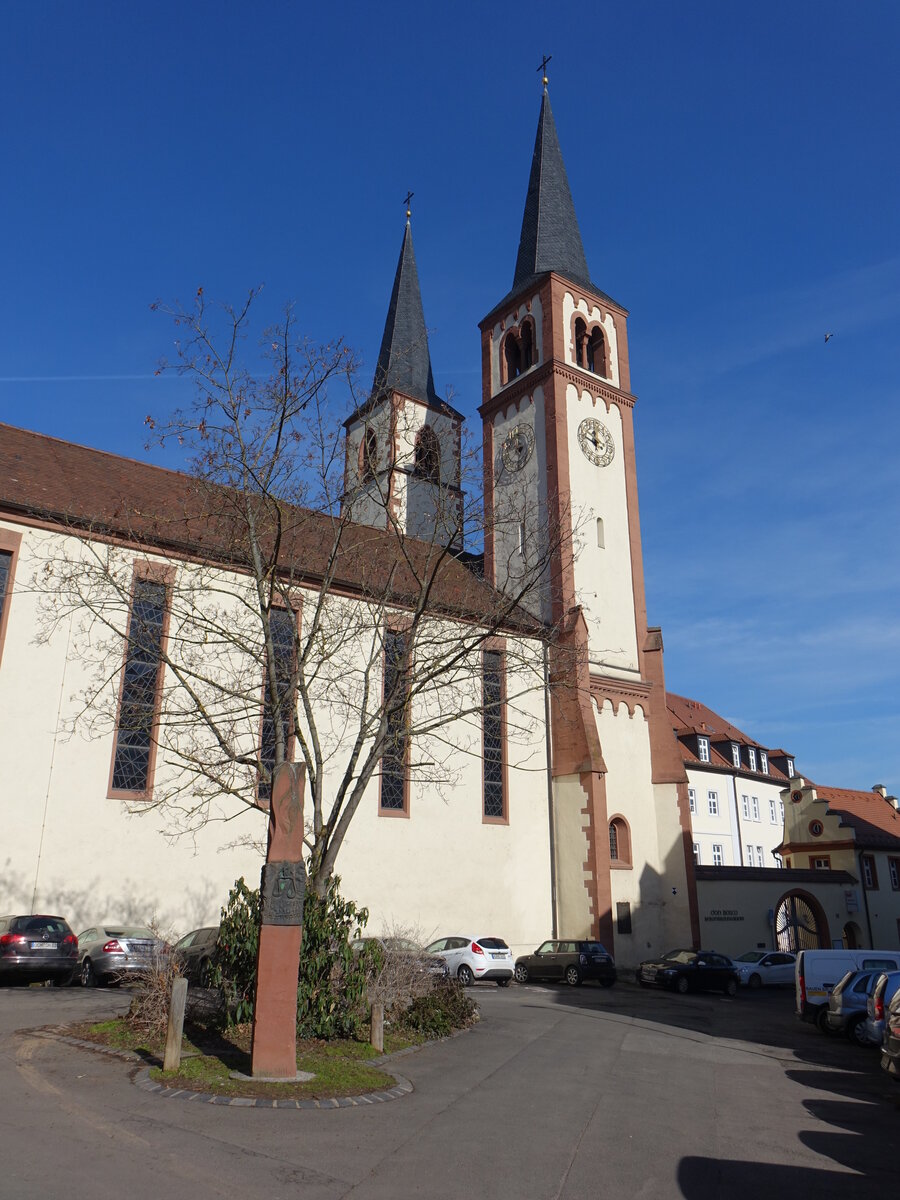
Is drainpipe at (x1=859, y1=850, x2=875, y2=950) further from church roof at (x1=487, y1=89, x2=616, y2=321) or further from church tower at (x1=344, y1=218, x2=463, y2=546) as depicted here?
church roof at (x1=487, y1=89, x2=616, y2=321)

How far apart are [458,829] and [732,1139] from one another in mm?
16558

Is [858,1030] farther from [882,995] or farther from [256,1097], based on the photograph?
[256,1097]

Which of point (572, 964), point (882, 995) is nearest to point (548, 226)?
point (572, 964)

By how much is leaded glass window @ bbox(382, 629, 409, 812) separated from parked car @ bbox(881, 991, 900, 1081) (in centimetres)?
695

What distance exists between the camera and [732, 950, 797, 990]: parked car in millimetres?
28766

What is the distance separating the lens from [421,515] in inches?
1398

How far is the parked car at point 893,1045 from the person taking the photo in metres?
9.76

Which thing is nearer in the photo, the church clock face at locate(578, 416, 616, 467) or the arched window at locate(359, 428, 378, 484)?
the arched window at locate(359, 428, 378, 484)

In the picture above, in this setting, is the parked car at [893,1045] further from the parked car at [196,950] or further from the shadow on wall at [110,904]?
the shadow on wall at [110,904]

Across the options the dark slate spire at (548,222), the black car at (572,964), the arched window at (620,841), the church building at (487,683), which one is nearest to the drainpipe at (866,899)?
the church building at (487,683)

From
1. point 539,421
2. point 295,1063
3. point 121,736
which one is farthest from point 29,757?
point 539,421

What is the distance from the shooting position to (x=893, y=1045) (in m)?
9.91

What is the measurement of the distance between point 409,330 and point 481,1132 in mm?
41033

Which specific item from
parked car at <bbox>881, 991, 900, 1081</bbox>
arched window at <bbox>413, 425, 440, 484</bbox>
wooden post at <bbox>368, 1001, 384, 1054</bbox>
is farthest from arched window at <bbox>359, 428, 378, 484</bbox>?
parked car at <bbox>881, 991, 900, 1081</bbox>
